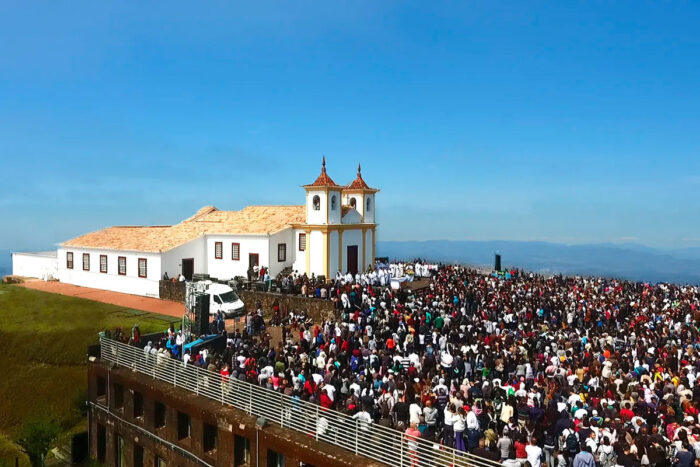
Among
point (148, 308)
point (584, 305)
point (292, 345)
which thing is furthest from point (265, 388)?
point (148, 308)

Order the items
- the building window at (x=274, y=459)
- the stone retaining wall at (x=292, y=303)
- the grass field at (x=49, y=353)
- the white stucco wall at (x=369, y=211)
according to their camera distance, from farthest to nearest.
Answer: the white stucco wall at (x=369, y=211), the stone retaining wall at (x=292, y=303), the grass field at (x=49, y=353), the building window at (x=274, y=459)

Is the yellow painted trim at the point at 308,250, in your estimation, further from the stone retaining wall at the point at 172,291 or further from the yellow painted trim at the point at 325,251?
the stone retaining wall at the point at 172,291

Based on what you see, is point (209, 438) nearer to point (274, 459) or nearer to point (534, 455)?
point (274, 459)

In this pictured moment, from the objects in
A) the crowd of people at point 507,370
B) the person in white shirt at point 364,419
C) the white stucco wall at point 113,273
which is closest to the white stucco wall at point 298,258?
the crowd of people at point 507,370

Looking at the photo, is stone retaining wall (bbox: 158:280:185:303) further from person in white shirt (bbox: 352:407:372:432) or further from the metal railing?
person in white shirt (bbox: 352:407:372:432)

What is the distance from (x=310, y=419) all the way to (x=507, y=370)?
22.3 ft

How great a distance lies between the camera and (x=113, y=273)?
137 feet

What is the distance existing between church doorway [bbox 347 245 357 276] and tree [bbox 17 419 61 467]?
2044cm

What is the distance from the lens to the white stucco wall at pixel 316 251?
36.5 meters

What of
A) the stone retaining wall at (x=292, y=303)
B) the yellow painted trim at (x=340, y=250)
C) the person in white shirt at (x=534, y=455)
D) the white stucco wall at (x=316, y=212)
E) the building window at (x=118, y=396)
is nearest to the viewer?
the person in white shirt at (x=534, y=455)

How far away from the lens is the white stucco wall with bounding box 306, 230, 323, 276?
120ft

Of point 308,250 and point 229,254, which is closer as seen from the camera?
point 308,250

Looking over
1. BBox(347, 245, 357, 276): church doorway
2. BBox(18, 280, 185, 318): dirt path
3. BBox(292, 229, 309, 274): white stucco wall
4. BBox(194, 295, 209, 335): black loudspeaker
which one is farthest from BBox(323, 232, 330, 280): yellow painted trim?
BBox(194, 295, 209, 335): black loudspeaker

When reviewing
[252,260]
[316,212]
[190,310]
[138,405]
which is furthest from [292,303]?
[138,405]
